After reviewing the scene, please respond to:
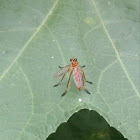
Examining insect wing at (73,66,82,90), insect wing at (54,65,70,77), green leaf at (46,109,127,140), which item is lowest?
green leaf at (46,109,127,140)

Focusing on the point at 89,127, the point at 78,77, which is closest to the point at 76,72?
the point at 78,77

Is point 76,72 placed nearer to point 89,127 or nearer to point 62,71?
point 62,71

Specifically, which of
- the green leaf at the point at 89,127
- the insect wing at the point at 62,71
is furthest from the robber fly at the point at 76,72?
the green leaf at the point at 89,127

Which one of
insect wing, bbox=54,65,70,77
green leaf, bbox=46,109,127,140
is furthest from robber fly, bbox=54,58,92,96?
green leaf, bbox=46,109,127,140

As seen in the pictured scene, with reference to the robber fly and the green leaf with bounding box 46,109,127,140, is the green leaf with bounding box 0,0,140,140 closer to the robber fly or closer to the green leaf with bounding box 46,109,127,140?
the robber fly

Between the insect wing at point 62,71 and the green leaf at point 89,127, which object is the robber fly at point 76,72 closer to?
the insect wing at point 62,71

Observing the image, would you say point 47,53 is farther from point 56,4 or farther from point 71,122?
point 71,122

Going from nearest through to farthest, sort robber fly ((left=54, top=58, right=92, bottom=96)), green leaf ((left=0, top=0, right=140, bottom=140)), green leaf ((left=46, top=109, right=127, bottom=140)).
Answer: green leaf ((left=0, top=0, right=140, bottom=140))
robber fly ((left=54, top=58, right=92, bottom=96))
green leaf ((left=46, top=109, right=127, bottom=140))

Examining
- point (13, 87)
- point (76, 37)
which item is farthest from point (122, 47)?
point (13, 87)

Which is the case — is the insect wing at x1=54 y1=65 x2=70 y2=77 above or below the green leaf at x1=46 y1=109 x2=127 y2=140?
above
